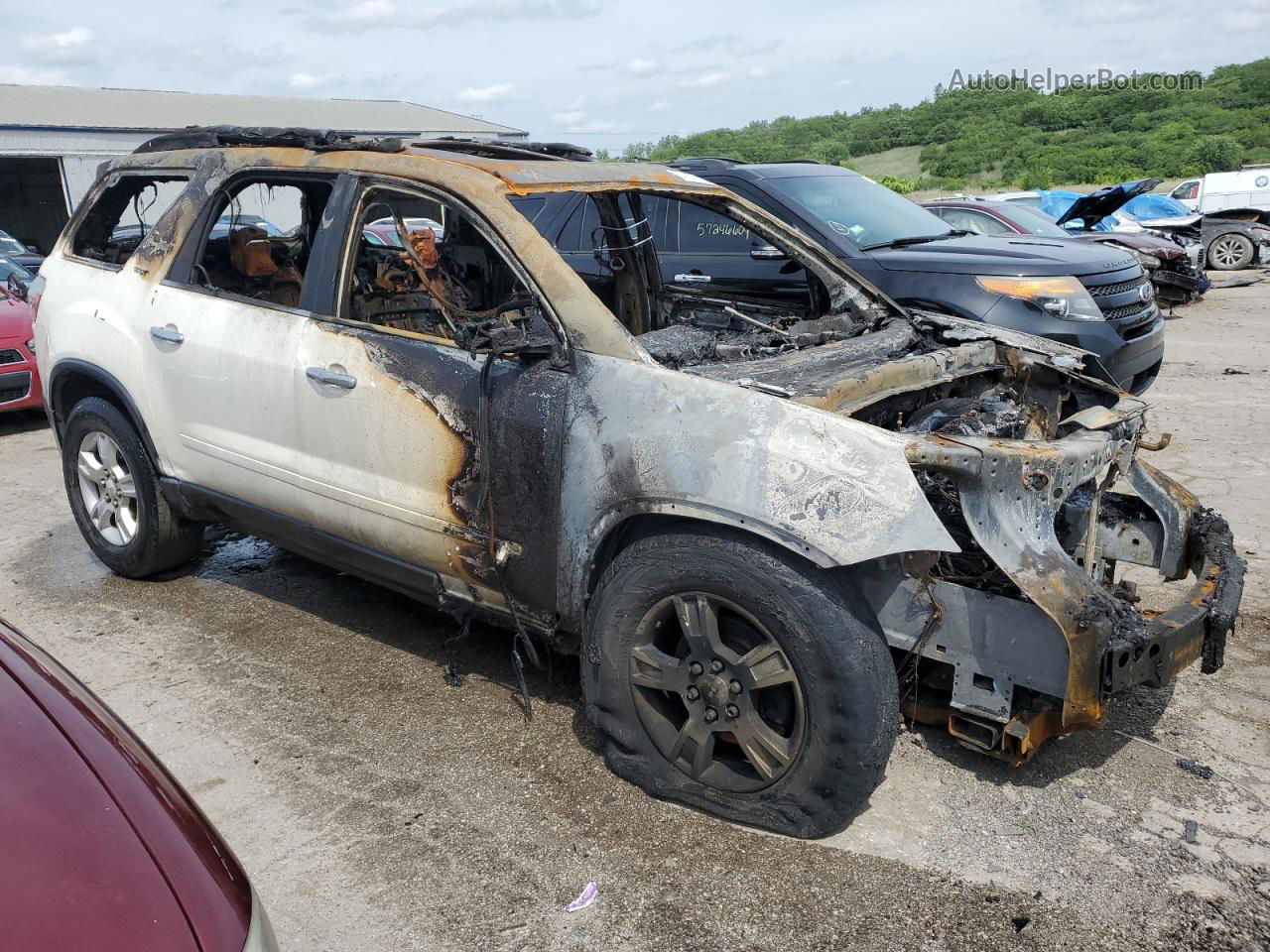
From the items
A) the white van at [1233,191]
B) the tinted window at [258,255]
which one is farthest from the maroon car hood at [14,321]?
the white van at [1233,191]

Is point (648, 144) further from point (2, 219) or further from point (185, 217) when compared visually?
point (185, 217)

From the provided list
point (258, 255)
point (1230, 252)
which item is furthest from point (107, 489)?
point (1230, 252)

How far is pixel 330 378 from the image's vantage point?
3.72 m

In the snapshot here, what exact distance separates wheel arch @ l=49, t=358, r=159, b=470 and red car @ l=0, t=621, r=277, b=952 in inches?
109

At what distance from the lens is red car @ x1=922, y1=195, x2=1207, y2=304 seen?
10.5m

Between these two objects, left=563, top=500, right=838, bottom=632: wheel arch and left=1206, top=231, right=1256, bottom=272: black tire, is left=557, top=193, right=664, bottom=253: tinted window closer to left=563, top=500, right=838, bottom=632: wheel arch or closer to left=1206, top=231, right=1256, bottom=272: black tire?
left=563, top=500, right=838, bottom=632: wheel arch

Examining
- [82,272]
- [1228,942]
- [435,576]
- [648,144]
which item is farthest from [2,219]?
[648,144]

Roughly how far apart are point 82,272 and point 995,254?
5.44 m

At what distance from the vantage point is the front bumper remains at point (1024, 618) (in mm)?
2820

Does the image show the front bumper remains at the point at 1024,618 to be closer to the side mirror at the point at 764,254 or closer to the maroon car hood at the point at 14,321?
the side mirror at the point at 764,254

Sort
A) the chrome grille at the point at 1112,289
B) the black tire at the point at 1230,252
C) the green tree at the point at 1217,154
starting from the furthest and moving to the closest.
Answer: the green tree at the point at 1217,154 → the black tire at the point at 1230,252 → the chrome grille at the point at 1112,289

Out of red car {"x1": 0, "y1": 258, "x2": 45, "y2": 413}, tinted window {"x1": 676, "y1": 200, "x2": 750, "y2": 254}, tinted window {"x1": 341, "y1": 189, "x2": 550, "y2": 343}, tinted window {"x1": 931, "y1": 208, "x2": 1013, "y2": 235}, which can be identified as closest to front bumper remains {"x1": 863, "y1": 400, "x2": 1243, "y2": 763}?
tinted window {"x1": 341, "y1": 189, "x2": 550, "y2": 343}

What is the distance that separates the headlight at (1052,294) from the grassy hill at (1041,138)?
123 feet

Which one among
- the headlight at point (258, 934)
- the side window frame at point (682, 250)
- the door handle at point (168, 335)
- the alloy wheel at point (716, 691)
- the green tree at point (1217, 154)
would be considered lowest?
the alloy wheel at point (716, 691)
